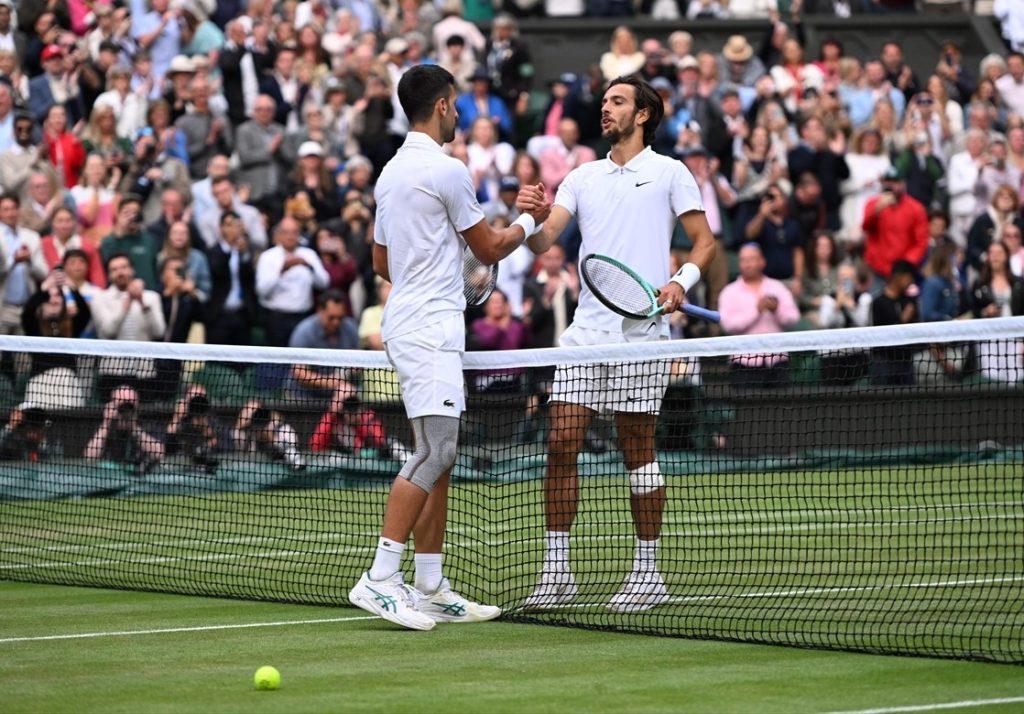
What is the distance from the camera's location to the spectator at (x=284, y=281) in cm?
1920

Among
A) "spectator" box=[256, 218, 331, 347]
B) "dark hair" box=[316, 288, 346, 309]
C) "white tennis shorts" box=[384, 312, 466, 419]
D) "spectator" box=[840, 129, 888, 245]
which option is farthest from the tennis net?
"spectator" box=[840, 129, 888, 245]

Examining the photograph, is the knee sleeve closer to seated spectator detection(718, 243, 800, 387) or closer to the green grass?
the green grass

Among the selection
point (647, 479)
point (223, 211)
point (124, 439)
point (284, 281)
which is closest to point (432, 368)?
point (647, 479)

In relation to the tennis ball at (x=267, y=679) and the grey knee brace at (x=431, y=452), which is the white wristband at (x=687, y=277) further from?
the tennis ball at (x=267, y=679)

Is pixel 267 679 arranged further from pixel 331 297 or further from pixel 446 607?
pixel 331 297

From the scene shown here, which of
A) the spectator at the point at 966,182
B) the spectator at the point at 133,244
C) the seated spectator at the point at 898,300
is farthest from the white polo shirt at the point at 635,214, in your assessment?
the spectator at the point at 966,182

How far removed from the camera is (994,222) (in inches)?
857

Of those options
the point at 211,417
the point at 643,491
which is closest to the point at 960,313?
the point at 211,417

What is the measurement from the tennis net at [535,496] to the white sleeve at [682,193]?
2.87 feet

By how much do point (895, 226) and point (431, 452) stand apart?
13.5 m

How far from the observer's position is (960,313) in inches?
821

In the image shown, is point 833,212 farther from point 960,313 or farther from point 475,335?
point 475,335

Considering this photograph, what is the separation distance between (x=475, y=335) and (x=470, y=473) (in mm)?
2433

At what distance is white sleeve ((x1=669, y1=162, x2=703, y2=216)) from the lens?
33.5 feet
